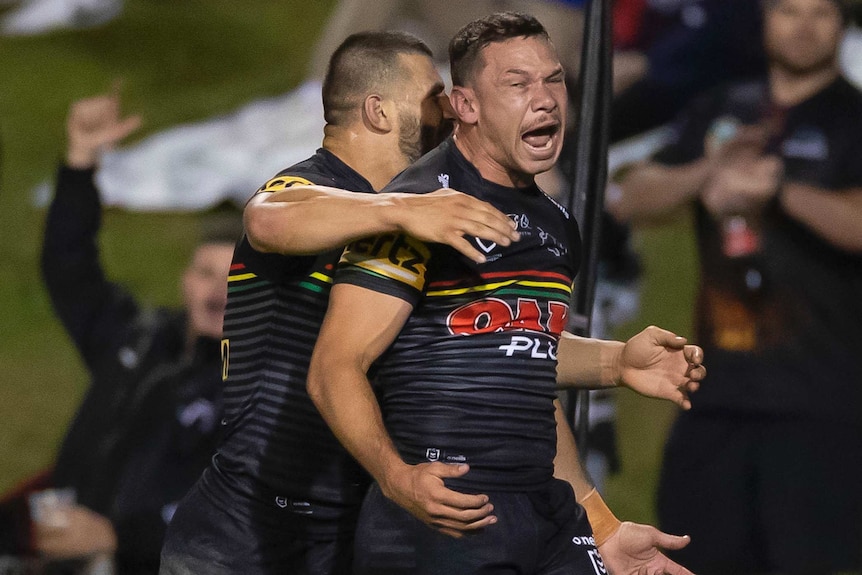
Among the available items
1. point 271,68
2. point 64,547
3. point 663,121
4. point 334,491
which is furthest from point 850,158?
point 64,547

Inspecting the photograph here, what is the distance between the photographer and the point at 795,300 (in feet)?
18.6

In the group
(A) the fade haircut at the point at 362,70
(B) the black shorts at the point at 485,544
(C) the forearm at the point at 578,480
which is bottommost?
(B) the black shorts at the point at 485,544

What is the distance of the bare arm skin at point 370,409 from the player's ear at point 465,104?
461 millimetres

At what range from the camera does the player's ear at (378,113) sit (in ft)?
9.75

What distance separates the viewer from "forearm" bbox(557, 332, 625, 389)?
9.52 ft

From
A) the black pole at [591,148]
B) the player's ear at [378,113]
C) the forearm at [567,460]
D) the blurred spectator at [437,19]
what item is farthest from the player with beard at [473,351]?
the blurred spectator at [437,19]

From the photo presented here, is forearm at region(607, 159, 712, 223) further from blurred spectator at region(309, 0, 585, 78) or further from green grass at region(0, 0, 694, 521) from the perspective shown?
blurred spectator at region(309, 0, 585, 78)

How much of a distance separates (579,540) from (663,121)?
150 inches

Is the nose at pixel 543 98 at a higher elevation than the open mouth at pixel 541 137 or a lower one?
higher

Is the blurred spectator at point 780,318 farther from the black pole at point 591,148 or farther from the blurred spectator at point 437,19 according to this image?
the black pole at point 591,148

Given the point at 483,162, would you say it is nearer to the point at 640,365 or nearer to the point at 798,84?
the point at 640,365

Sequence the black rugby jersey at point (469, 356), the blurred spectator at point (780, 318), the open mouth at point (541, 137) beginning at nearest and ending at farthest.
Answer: the black rugby jersey at point (469, 356), the open mouth at point (541, 137), the blurred spectator at point (780, 318)

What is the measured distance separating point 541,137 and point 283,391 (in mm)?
824

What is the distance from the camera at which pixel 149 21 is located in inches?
268
